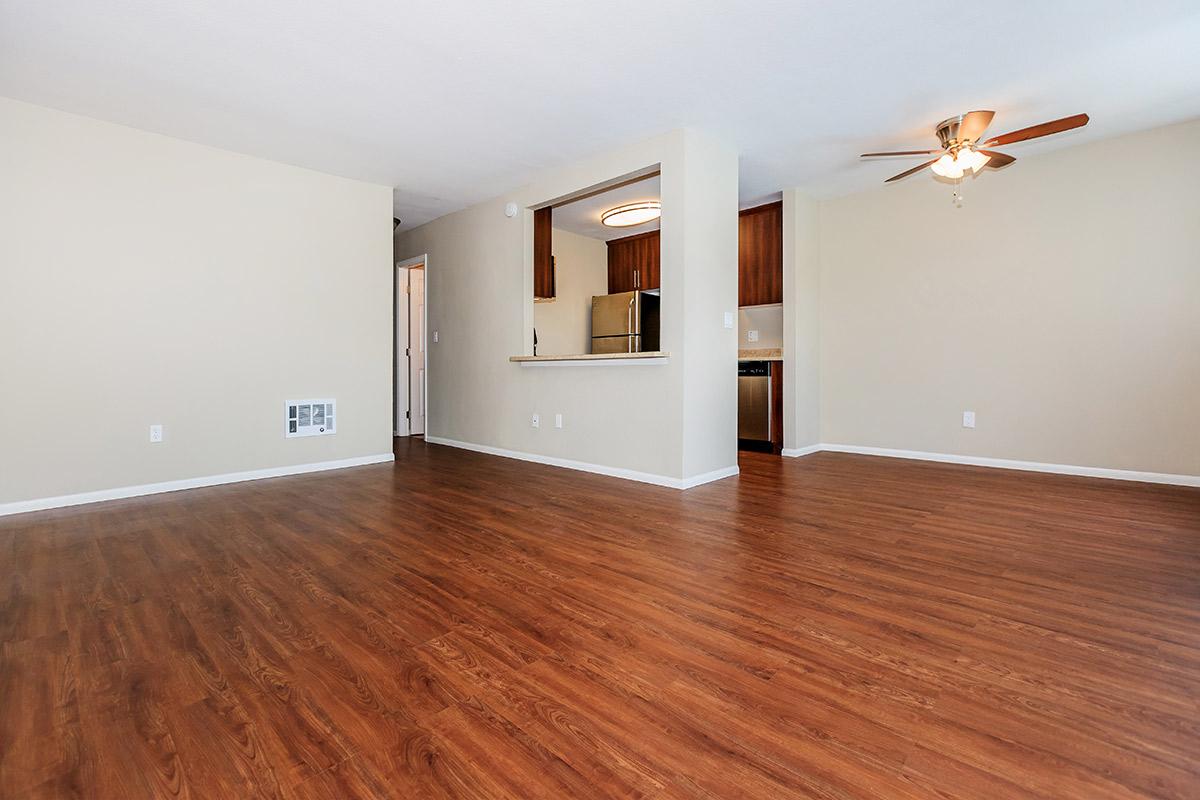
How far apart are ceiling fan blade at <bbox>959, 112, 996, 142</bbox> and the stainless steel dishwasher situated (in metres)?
2.35

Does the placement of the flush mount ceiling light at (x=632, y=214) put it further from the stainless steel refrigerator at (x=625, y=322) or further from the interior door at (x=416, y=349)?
the interior door at (x=416, y=349)

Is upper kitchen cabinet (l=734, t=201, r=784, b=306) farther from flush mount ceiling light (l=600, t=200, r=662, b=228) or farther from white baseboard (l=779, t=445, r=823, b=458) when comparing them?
white baseboard (l=779, t=445, r=823, b=458)

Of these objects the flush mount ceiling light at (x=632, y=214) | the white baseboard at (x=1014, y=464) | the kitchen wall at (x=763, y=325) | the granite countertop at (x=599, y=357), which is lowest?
the white baseboard at (x=1014, y=464)

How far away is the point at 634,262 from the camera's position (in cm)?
659

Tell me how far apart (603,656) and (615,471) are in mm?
2586

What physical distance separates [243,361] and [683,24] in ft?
11.8

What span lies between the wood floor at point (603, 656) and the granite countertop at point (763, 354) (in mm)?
2442

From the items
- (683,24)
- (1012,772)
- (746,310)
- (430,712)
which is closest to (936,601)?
(1012,772)

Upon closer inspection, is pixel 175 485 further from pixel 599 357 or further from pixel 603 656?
pixel 603 656

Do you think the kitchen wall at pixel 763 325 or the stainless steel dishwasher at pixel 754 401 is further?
the kitchen wall at pixel 763 325

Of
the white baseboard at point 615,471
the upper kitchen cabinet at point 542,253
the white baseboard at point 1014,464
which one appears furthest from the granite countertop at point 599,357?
the white baseboard at point 1014,464

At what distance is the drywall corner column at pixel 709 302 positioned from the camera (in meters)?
3.68

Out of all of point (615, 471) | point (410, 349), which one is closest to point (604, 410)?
point (615, 471)

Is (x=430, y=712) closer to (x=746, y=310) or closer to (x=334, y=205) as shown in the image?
(x=334, y=205)
